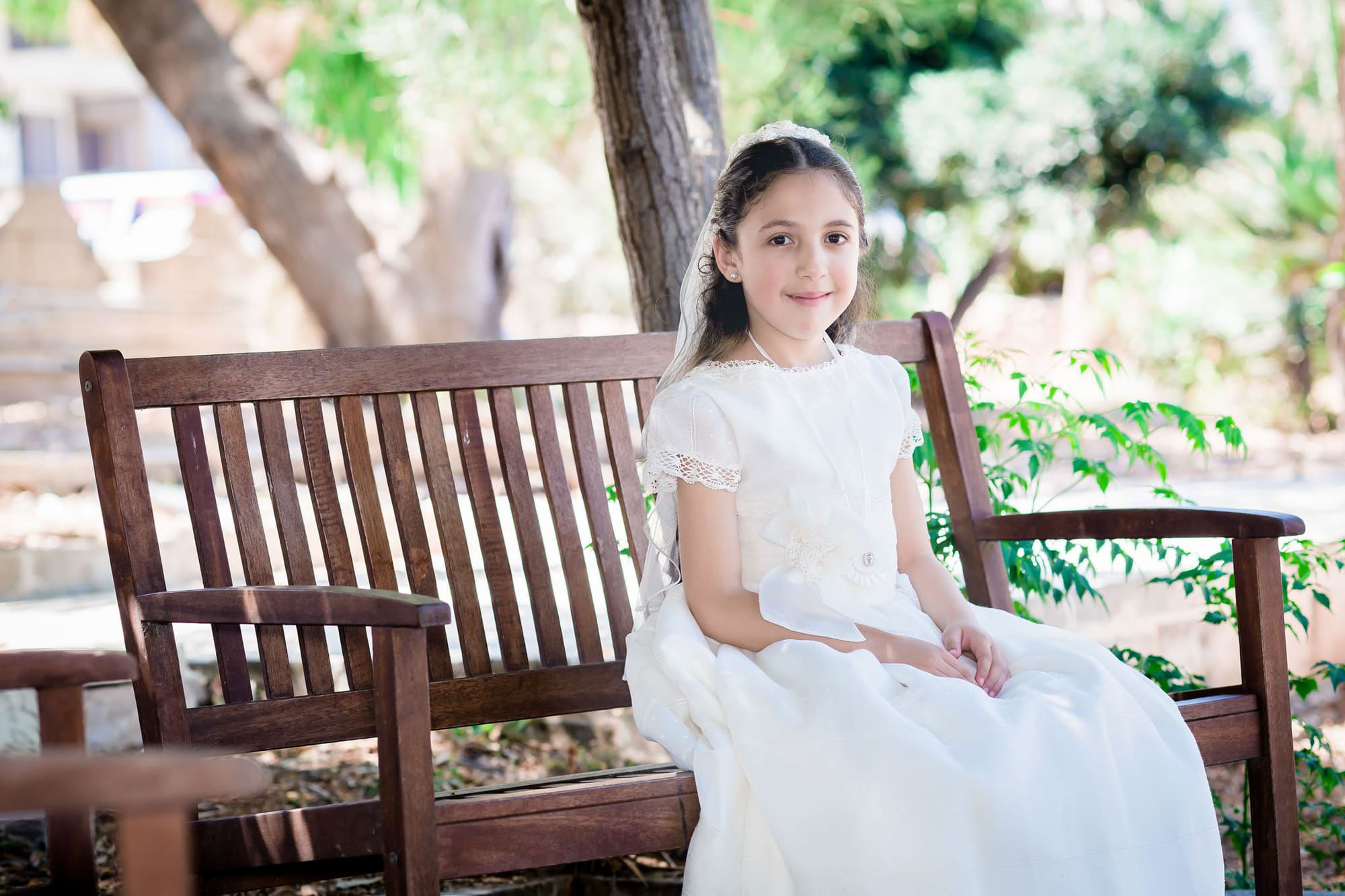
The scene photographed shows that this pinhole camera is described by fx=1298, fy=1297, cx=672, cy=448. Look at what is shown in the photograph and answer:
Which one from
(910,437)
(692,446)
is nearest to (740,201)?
(692,446)

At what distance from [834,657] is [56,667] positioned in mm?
1102

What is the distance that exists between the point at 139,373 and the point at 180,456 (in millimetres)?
162

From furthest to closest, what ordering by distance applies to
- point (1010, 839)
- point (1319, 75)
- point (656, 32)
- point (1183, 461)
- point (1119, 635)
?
point (1319, 75)
point (1183, 461)
point (1119, 635)
point (656, 32)
point (1010, 839)

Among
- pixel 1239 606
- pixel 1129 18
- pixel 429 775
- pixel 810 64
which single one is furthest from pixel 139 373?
pixel 1129 18

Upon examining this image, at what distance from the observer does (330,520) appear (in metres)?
2.42

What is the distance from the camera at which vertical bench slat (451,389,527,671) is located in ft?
8.28

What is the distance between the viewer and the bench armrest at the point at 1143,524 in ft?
7.53

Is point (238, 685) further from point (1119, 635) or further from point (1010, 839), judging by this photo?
point (1119, 635)

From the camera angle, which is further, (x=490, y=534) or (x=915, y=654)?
(x=490, y=534)

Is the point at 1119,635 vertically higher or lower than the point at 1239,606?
lower

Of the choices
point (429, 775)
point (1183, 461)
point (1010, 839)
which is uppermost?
point (429, 775)

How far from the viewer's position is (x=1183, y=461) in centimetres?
930

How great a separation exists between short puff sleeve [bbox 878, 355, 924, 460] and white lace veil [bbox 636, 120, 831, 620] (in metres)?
0.41

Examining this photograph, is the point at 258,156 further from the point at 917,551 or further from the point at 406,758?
the point at 406,758
